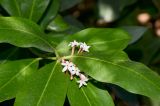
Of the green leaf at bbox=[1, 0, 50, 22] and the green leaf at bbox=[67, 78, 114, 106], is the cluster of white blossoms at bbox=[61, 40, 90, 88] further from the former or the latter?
the green leaf at bbox=[1, 0, 50, 22]

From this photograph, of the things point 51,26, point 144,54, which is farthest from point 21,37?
point 144,54

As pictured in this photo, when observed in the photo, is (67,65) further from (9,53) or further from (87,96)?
(9,53)

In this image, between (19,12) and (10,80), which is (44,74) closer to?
(10,80)

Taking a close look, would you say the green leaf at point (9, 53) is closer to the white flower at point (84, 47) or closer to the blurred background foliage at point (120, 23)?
the blurred background foliage at point (120, 23)

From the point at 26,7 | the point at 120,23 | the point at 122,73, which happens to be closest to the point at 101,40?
the point at 122,73

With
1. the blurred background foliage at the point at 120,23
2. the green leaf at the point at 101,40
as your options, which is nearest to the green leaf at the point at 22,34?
the green leaf at the point at 101,40

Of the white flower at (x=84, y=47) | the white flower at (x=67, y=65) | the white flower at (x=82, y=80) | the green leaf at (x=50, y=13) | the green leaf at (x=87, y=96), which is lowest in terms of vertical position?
the green leaf at (x=87, y=96)
